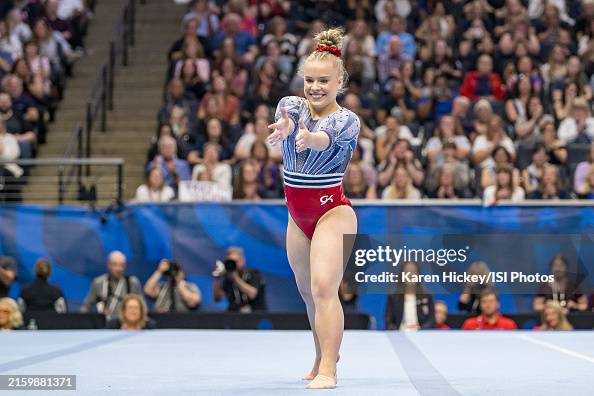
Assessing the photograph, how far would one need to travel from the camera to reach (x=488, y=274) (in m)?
9.45

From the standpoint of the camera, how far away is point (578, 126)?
13.0 meters

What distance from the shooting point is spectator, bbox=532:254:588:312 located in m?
9.62

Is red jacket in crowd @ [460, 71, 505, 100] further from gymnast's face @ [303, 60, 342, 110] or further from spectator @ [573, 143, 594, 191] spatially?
gymnast's face @ [303, 60, 342, 110]

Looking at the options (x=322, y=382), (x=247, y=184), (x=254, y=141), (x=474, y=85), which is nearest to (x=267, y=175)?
(x=247, y=184)

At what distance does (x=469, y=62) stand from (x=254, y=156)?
12.7 ft

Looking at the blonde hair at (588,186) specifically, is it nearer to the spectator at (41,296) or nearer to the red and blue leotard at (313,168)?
the spectator at (41,296)

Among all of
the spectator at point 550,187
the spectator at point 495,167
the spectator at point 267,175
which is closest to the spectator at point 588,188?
the spectator at point 550,187

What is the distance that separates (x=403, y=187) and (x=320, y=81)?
6.10m

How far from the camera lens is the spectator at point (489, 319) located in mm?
9695

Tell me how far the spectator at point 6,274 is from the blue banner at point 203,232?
0.08 metres

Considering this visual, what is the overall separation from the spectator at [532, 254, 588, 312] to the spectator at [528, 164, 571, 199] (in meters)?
1.74

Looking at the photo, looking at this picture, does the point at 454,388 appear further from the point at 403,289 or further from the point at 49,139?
the point at 49,139

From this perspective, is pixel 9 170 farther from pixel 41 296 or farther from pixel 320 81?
pixel 320 81

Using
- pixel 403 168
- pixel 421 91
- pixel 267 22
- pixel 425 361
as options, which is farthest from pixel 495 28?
A: pixel 425 361
